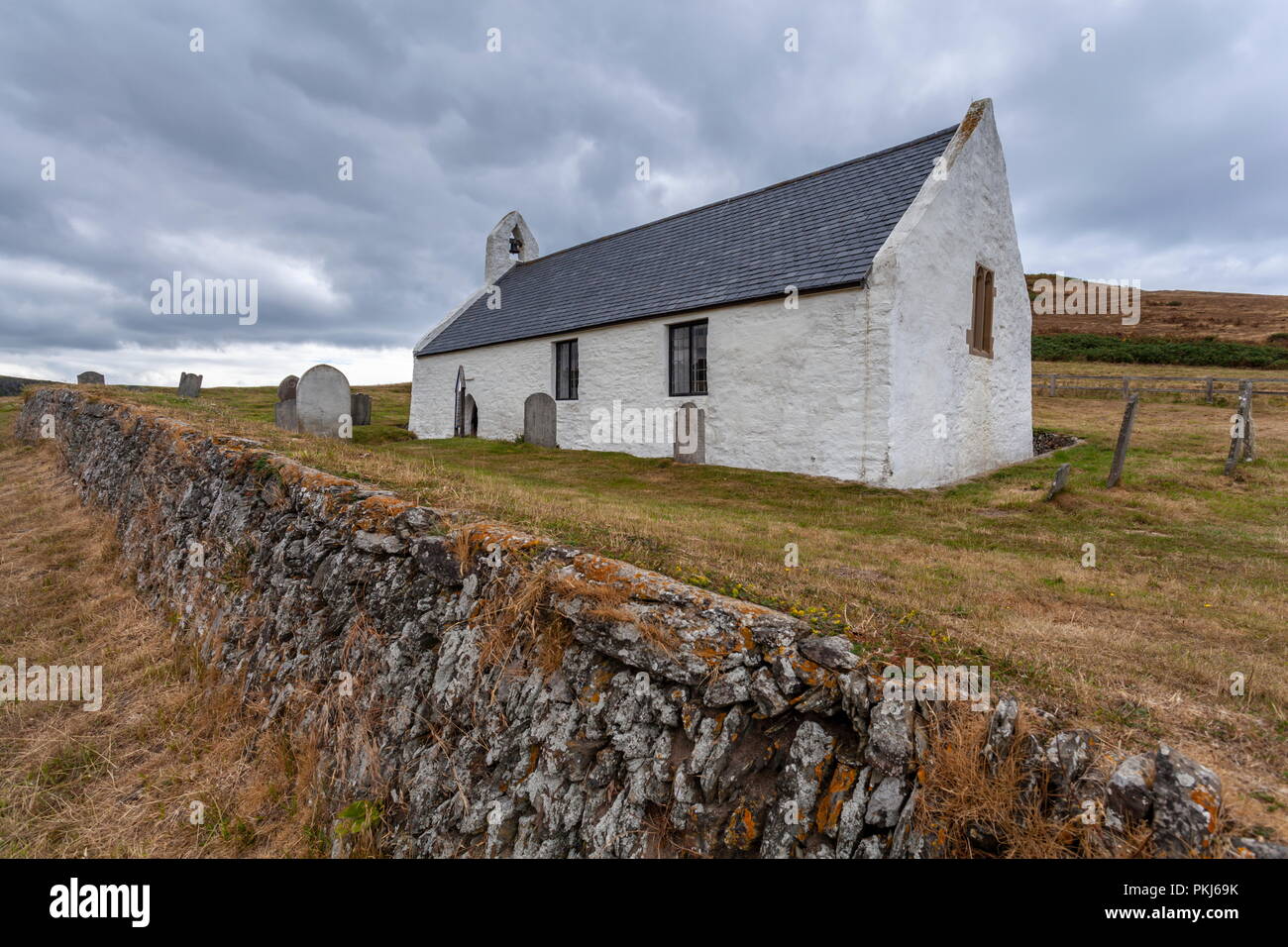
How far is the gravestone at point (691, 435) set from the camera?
1559 centimetres

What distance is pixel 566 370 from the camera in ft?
66.1

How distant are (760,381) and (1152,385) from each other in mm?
26443

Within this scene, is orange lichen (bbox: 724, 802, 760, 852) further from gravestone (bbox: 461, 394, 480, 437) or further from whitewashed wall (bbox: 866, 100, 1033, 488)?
gravestone (bbox: 461, 394, 480, 437)

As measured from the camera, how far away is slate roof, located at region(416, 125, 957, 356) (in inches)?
555

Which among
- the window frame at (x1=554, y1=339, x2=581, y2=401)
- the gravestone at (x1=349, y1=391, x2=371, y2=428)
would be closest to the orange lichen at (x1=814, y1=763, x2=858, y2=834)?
the window frame at (x1=554, y1=339, x2=581, y2=401)

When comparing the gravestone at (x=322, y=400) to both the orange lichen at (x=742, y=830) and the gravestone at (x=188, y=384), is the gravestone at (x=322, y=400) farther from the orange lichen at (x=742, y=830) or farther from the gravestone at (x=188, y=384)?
the orange lichen at (x=742, y=830)

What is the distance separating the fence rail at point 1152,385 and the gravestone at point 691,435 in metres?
21.6

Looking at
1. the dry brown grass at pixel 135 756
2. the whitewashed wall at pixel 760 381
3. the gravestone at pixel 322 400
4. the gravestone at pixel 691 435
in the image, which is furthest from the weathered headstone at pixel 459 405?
the dry brown grass at pixel 135 756

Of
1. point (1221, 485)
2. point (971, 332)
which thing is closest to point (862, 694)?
point (1221, 485)

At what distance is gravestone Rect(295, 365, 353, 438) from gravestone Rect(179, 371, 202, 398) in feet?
47.4

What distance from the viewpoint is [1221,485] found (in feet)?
39.0

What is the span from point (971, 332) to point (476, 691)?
1526 cm
